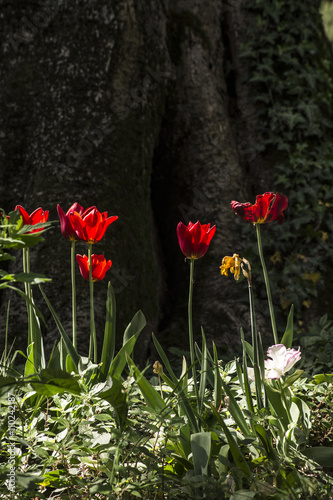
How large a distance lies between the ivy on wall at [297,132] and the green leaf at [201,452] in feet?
8.50

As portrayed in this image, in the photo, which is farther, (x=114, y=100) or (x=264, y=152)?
(x=264, y=152)

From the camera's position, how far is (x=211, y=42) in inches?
183

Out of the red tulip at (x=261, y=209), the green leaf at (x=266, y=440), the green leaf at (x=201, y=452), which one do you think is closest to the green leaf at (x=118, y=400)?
the green leaf at (x=201, y=452)

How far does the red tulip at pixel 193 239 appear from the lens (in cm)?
175

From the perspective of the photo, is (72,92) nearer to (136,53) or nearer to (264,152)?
(136,53)

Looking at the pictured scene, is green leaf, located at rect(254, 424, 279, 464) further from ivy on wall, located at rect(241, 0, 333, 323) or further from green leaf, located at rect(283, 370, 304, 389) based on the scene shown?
ivy on wall, located at rect(241, 0, 333, 323)

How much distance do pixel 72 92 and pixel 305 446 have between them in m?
2.86

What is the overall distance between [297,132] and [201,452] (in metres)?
3.56

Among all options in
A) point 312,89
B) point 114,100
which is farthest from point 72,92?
point 312,89

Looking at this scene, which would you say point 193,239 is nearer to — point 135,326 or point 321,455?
point 135,326

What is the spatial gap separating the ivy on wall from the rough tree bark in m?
0.33

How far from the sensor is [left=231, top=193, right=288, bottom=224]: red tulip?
182cm

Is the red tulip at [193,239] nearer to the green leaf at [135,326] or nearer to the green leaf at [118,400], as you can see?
the green leaf at [135,326]

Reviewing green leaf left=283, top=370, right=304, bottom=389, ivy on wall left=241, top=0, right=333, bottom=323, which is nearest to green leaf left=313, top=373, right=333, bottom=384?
green leaf left=283, top=370, right=304, bottom=389
